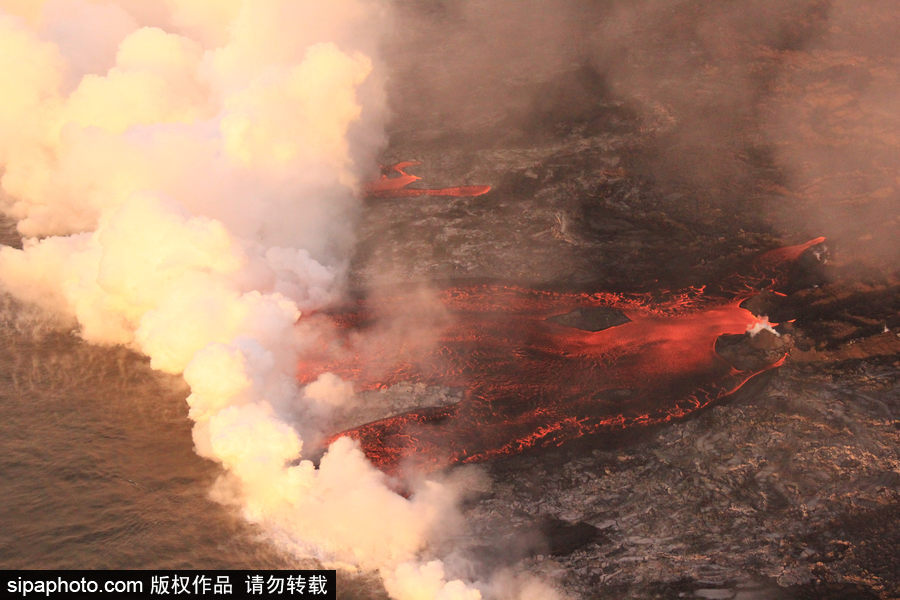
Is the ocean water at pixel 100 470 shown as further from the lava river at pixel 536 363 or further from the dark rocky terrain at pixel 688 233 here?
the dark rocky terrain at pixel 688 233

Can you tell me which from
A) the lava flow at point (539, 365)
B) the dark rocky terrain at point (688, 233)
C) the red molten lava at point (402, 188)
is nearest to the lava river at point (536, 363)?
the lava flow at point (539, 365)

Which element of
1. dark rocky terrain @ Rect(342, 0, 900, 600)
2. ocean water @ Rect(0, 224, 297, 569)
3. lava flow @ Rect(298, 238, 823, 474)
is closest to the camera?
dark rocky terrain @ Rect(342, 0, 900, 600)

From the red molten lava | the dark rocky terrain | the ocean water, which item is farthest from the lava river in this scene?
the red molten lava

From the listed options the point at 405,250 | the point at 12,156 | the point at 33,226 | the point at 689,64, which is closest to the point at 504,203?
the point at 405,250

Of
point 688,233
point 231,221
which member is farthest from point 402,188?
point 688,233

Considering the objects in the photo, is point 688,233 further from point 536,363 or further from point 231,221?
point 231,221

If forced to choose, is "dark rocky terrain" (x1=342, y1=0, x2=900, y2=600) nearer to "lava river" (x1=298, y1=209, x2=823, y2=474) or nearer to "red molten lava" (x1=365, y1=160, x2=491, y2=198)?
"red molten lava" (x1=365, y1=160, x2=491, y2=198)
